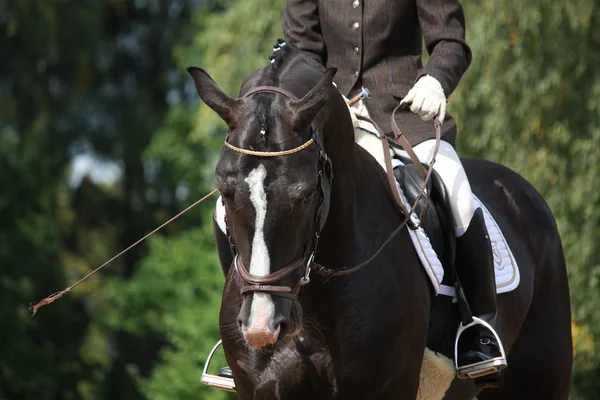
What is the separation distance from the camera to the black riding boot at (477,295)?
5891mm

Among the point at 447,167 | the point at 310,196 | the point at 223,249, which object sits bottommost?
the point at 223,249

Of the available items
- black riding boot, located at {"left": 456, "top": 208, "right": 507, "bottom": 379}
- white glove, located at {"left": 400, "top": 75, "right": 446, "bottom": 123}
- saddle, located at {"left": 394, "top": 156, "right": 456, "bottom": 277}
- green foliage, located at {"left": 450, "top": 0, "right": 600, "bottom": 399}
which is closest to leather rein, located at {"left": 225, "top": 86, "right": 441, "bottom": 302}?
saddle, located at {"left": 394, "top": 156, "right": 456, "bottom": 277}

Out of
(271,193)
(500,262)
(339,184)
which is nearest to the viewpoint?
(271,193)

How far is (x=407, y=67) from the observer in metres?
6.08

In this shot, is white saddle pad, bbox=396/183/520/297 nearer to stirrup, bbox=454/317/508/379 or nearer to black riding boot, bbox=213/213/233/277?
stirrup, bbox=454/317/508/379

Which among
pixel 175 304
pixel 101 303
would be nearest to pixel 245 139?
pixel 175 304

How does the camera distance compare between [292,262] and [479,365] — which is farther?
[479,365]

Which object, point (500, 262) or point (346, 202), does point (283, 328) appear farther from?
point (500, 262)

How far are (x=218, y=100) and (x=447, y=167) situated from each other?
187 cm

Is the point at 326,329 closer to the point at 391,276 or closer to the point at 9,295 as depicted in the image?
the point at 391,276

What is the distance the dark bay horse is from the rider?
0.83 ft

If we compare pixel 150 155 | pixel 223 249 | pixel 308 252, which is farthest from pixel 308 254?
pixel 150 155

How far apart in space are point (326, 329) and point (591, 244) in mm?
10601

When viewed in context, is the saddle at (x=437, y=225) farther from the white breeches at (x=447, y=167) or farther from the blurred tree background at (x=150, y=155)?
the blurred tree background at (x=150, y=155)
